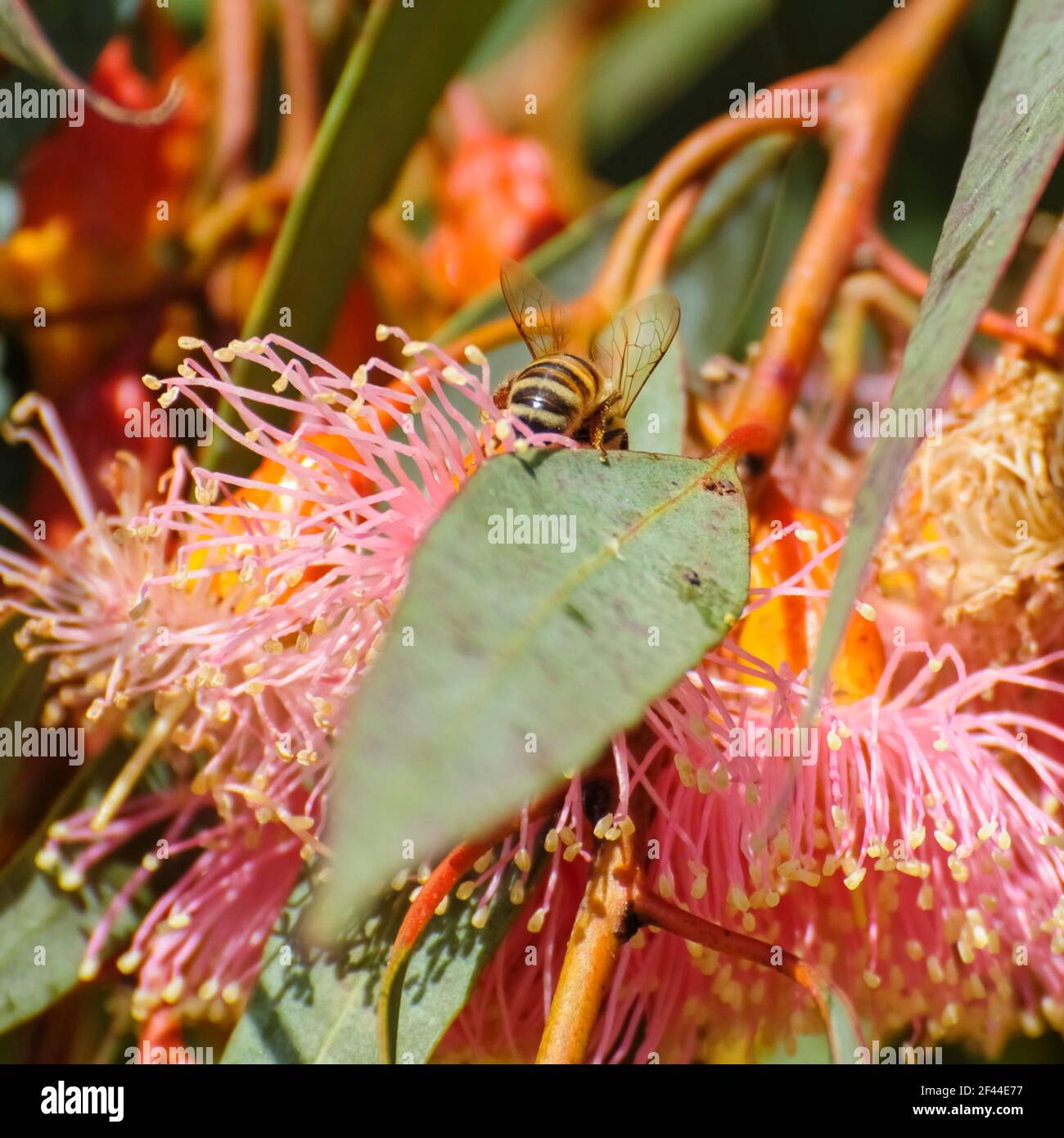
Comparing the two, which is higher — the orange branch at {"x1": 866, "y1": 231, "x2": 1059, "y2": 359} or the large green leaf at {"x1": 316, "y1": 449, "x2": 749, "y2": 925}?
the orange branch at {"x1": 866, "y1": 231, "x2": 1059, "y2": 359}

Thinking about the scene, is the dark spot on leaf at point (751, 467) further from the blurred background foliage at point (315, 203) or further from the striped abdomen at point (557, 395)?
the blurred background foliage at point (315, 203)

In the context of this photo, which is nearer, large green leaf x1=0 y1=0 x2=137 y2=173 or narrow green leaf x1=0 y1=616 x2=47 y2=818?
narrow green leaf x1=0 y1=616 x2=47 y2=818

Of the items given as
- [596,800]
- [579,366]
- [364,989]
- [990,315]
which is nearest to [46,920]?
[364,989]

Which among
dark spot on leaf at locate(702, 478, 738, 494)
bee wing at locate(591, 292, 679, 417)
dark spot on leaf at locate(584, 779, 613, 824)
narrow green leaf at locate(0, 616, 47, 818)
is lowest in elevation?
dark spot on leaf at locate(584, 779, 613, 824)

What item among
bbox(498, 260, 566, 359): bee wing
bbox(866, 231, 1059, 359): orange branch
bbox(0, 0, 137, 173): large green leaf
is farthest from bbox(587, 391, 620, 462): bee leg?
bbox(0, 0, 137, 173): large green leaf

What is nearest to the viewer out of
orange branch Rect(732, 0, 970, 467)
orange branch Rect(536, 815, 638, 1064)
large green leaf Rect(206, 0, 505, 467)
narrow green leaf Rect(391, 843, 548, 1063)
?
orange branch Rect(536, 815, 638, 1064)

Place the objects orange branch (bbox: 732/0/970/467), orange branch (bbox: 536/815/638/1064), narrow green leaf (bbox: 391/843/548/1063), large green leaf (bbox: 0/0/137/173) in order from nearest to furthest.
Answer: orange branch (bbox: 536/815/638/1064) < narrow green leaf (bbox: 391/843/548/1063) < orange branch (bbox: 732/0/970/467) < large green leaf (bbox: 0/0/137/173)

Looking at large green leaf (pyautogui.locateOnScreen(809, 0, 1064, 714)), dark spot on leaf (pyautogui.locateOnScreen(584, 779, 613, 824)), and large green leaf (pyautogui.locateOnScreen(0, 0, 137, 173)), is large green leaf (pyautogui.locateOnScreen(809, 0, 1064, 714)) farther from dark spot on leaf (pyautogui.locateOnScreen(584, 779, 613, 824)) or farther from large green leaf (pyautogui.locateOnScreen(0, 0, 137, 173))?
large green leaf (pyautogui.locateOnScreen(0, 0, 137, 173))
